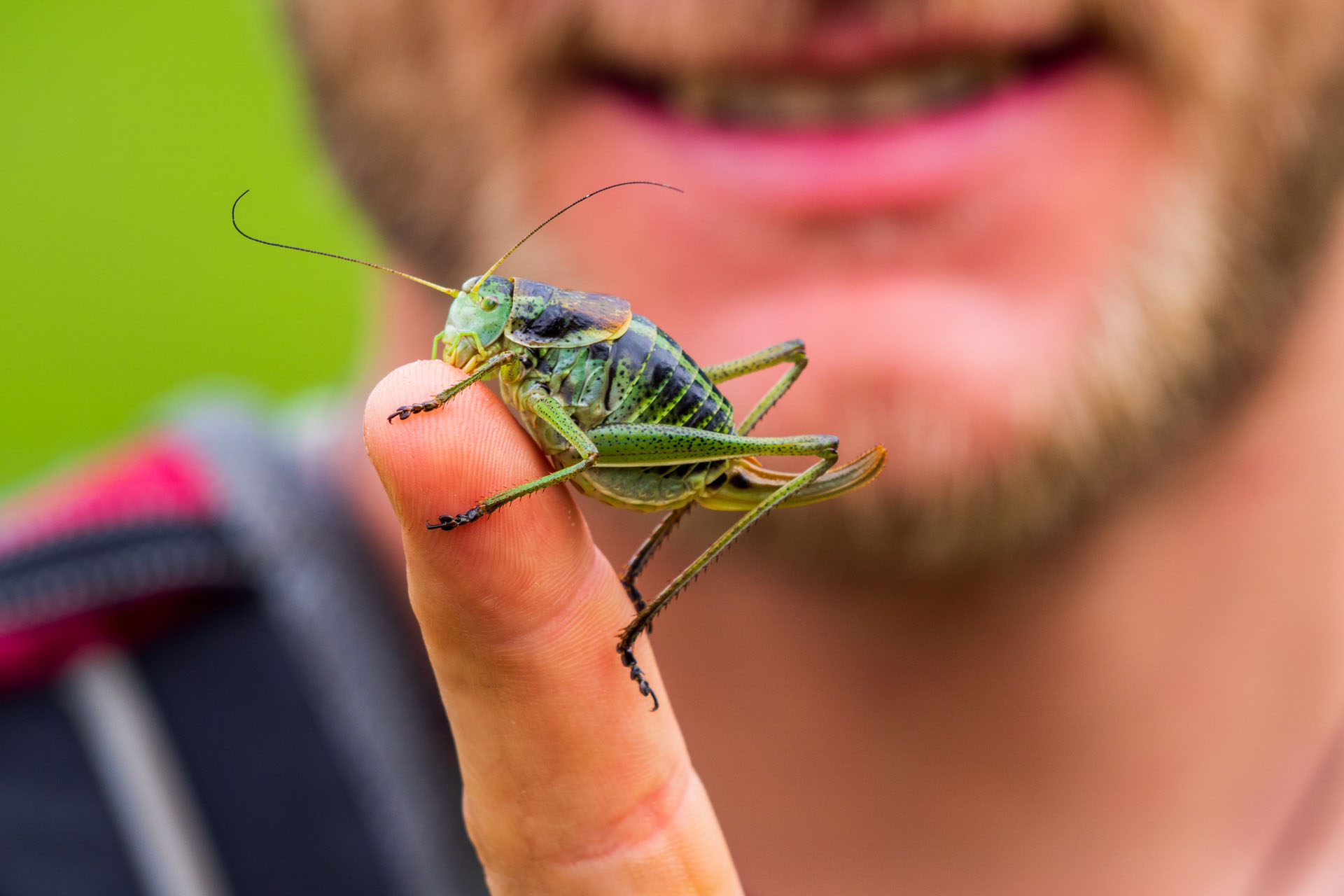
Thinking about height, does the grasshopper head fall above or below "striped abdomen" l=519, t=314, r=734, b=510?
above

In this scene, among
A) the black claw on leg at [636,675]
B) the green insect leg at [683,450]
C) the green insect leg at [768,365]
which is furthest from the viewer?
the green insect leg at [768,365]

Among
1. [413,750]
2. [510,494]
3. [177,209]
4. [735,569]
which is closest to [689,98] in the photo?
[735,569]

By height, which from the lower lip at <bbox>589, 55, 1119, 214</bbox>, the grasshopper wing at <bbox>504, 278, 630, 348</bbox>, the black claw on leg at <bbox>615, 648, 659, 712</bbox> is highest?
the lower lip at <bbox>589, 55, 1119, 214</bbox>

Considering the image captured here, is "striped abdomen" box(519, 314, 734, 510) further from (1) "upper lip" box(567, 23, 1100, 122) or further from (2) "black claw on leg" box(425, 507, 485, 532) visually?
(1) "upper lip" box(567, 23, 1100, 122)

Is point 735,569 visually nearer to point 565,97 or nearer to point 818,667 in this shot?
point 818,667

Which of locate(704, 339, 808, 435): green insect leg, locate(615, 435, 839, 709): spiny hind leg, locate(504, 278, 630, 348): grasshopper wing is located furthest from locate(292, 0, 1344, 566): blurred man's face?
locate(504, 278, 630, 348): grasshopper wing

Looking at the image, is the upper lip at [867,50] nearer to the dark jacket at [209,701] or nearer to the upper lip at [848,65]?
the upper lip at [848,65]

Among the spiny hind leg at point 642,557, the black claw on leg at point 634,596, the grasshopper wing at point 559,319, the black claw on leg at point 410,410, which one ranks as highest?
the grasshopper wing at point 559,319

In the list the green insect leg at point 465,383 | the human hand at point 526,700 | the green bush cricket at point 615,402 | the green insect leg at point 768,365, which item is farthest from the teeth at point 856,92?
the human hand at point 526,700

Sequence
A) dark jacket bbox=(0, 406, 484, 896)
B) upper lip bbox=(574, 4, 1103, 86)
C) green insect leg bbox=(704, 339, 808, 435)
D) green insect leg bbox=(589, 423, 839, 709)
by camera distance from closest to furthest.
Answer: green insect leg bbox=(589, 423, 839, 709)
green insect leg bbox=(704, 339, 808, 435)
upper lip bbox=(574, 4, 1103, 86)
dark jacket bbox=(0, 406, 484, 896)
